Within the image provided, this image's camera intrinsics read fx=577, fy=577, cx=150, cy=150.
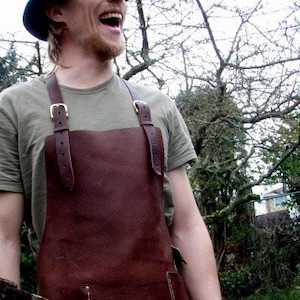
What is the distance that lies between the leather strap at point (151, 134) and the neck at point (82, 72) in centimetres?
13

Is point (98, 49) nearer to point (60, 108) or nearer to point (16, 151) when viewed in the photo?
point (60, 108)

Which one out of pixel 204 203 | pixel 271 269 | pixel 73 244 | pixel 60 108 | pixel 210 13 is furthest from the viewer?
pixel 271 269

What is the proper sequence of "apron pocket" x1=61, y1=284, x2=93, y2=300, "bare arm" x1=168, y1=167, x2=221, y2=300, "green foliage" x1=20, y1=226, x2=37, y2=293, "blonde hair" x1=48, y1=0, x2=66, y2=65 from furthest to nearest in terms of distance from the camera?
1. "green foliage" x1=20, y1=226, x2=37, y2=293
2. "blonde hair" x1=48, y1=0, x2=66, y2=65
3. "bare arm" x1=168, y1=167, x2=221, y2=300
4. "apron pocket" x1=61, y1=284, x2=93, y2=300

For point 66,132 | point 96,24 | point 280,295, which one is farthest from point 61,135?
point 280,295

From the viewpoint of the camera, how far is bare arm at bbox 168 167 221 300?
5.16ft

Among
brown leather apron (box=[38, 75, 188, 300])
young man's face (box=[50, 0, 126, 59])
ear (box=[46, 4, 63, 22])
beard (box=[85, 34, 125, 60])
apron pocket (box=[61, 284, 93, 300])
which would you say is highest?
ear (box=[46, 4, 63, 22])

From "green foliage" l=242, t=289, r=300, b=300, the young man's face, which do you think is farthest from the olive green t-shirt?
"green foliage" l=242, t=289, r=300, b=300

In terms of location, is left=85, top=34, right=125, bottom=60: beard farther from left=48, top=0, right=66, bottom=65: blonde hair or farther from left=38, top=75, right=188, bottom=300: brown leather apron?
left=38, top=75, right=188, bottom=300: brown leather apron

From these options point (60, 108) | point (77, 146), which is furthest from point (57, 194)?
point (60, 108)

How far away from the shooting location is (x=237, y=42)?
5.54 m

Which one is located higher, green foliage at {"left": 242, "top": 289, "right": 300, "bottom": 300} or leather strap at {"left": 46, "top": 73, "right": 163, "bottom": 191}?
leather strap at {"left": 46, "top": 73, "right": 163, "bottom": 191}

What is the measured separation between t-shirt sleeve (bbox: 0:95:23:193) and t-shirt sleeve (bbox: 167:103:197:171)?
16.8 inches

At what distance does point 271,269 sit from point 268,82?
557 cm

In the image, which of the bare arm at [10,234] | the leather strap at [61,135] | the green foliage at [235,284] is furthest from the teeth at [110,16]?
the green foliage at [235,284]
